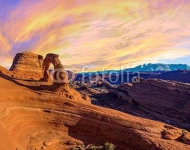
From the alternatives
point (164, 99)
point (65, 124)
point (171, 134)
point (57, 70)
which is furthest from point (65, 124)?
point (164, 99)

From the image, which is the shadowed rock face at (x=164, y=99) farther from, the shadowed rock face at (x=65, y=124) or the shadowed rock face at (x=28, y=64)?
the shadowed rock face at (x=28, y=64)

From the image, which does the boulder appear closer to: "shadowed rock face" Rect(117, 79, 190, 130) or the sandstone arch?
the sandstone arch

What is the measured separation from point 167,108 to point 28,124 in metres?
31.3

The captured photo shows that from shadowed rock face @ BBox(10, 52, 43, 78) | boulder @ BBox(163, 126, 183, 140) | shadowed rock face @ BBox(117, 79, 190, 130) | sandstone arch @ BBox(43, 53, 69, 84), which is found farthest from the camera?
shadowed rock face @ BBox(117, 79, 190, 130)

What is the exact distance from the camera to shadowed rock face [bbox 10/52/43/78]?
3216cm

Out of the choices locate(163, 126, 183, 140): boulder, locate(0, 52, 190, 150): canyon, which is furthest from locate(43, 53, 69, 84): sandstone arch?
locate(163, 126, 183, 140): boulder

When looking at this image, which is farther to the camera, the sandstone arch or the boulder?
the sandstone arch

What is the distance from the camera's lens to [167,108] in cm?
4569

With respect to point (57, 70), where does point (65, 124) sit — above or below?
below

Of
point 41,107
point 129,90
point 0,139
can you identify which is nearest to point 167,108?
point 129,90

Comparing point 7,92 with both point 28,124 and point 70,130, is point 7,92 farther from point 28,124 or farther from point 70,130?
point 70,130

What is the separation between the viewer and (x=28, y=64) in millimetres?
33688

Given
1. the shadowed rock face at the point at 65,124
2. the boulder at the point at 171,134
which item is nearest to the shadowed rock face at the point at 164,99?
the boulder at the point at 171,134

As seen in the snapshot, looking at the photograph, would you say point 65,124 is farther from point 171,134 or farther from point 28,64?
point 28,64
